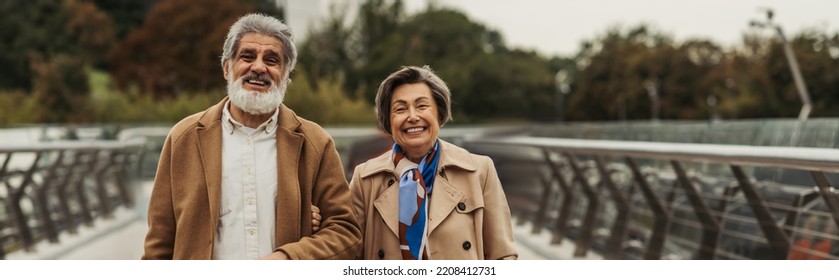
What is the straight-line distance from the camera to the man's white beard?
249cm

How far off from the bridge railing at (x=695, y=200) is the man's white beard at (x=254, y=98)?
5.79 feet

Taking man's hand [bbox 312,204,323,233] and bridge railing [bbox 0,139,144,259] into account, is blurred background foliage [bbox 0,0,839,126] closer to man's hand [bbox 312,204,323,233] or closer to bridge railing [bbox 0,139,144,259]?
bridge railing [bbox 0,139,144,259]

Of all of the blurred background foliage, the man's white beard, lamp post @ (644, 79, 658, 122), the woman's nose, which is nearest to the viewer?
the man's white beard

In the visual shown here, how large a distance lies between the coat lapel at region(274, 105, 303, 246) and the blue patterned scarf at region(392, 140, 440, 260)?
27 cm

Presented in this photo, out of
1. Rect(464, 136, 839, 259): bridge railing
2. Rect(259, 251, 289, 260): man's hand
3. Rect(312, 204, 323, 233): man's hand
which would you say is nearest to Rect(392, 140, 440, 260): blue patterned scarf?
Rect(312, 204, 323, 233): man's hand

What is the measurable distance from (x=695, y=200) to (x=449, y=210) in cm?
264

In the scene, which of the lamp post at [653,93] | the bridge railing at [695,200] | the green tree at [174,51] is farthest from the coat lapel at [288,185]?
the lamp post at [653,93]

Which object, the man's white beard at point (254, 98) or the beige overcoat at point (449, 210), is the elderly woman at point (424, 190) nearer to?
the beige overcoat at point (449, 210)

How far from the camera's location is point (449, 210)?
8.68 ft

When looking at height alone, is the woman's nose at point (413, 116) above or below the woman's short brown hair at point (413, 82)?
below

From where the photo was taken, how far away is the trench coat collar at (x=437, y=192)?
265 centimetres

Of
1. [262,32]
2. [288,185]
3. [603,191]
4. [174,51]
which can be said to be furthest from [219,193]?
[174,51]
